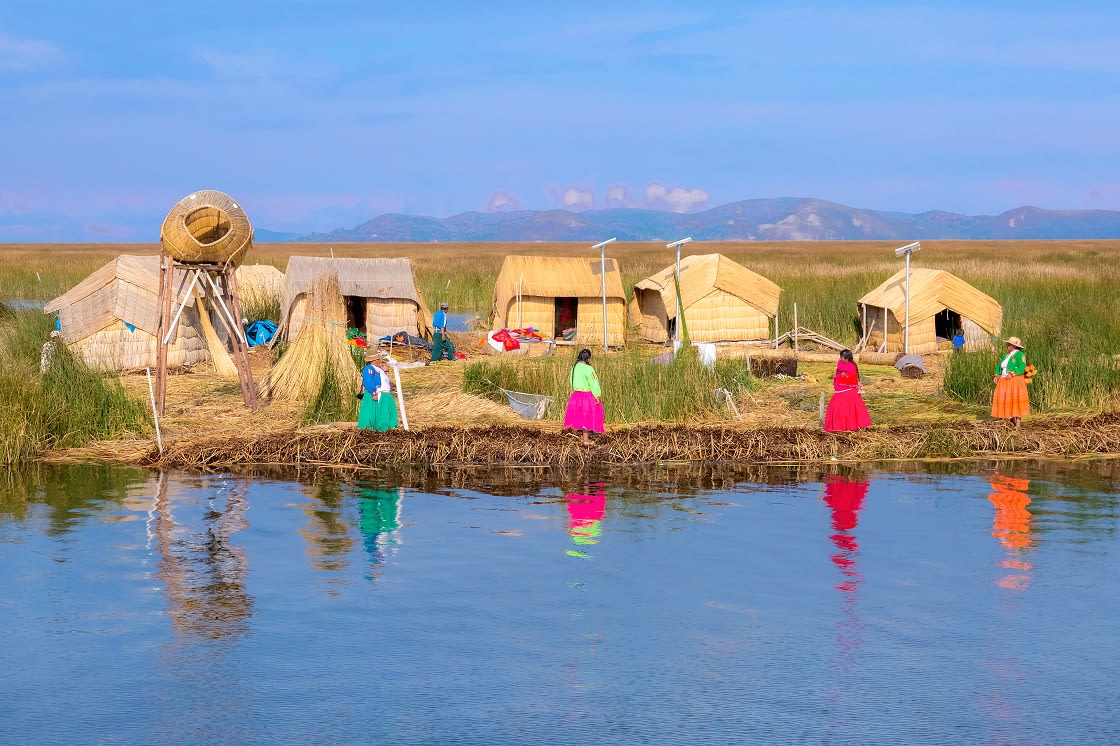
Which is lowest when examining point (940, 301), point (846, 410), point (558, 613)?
point (558, 613)

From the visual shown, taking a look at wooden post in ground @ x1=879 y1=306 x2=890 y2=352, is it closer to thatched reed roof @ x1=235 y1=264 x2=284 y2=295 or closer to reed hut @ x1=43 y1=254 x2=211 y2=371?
reed hut @ x1=43 y1=254 x2=211 y2=371

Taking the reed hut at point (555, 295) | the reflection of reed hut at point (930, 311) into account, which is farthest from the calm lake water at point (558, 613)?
the reed hut at point (555, 295)

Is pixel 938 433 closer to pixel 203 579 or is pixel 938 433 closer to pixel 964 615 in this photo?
pixel 964 615

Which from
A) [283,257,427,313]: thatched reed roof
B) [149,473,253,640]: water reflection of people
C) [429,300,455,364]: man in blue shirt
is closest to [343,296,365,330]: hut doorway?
[283,257,427,313]: thatched reed roof

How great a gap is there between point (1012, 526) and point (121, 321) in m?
15.0

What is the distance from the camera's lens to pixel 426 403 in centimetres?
1606

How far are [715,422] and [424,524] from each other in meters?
5.45

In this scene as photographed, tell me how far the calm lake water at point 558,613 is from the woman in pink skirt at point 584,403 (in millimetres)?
1645

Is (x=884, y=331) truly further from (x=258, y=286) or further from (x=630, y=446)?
(x=258, y=286)

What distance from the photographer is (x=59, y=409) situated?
46.0ft

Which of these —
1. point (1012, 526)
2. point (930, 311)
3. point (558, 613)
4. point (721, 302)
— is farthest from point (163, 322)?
point (930, 311)

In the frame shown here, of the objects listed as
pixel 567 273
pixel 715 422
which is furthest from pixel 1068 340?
pixel 567 273

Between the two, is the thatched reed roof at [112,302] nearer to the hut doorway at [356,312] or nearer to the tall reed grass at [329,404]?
the hut doorway at [356,312]

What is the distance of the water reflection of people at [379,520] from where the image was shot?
9727 millimetres
